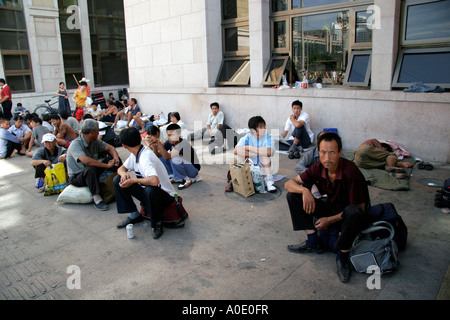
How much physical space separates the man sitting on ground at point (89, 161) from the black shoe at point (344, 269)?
362 centimetres

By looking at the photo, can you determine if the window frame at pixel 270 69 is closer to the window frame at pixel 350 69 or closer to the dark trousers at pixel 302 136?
the window frame at pixel 350 69

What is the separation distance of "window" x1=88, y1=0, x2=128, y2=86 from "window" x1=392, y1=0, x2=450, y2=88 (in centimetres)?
1645

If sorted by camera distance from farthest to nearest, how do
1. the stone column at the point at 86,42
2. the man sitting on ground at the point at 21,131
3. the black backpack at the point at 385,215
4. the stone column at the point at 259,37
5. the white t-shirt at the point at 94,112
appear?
the stone column at the point at 86,42
the white t-shirt at the point at 94,112
the man sitting on ground at the point at 21,131
the stone column at the point at 259,37
the black backpack at the point at 385,215

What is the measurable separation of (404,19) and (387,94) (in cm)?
162

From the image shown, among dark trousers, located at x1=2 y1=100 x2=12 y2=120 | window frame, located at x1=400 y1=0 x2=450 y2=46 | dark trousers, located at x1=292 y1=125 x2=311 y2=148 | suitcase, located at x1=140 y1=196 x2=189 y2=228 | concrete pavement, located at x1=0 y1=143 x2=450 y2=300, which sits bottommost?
concrete pavement, located at x1=0 y1=143 x2=450 y2=300

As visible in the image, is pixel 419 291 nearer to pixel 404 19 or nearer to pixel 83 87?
pixel 404 19

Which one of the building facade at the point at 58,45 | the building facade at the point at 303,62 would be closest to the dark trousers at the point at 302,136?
the building facade at the point at 303,62

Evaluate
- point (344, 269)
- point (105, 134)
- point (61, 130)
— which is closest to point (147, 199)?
point (344, 269)

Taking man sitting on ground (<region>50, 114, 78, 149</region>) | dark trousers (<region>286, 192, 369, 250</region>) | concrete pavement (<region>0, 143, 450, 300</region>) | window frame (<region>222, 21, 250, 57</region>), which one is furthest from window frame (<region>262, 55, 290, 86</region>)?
dark trousers (<region>286, 192, 369, 250</region>)

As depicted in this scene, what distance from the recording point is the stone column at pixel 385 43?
7.16 m

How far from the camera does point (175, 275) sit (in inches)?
140

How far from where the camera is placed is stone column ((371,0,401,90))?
23.5 ft

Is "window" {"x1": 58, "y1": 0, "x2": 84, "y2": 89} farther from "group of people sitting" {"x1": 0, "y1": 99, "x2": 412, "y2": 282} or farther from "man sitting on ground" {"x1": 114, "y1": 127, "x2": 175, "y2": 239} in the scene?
"man sitting on ground" {"x1": 114, "y1": 127, "x2": 175, "y2": 239}

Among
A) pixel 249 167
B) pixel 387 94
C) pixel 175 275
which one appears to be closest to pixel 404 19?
pixel 387 94
